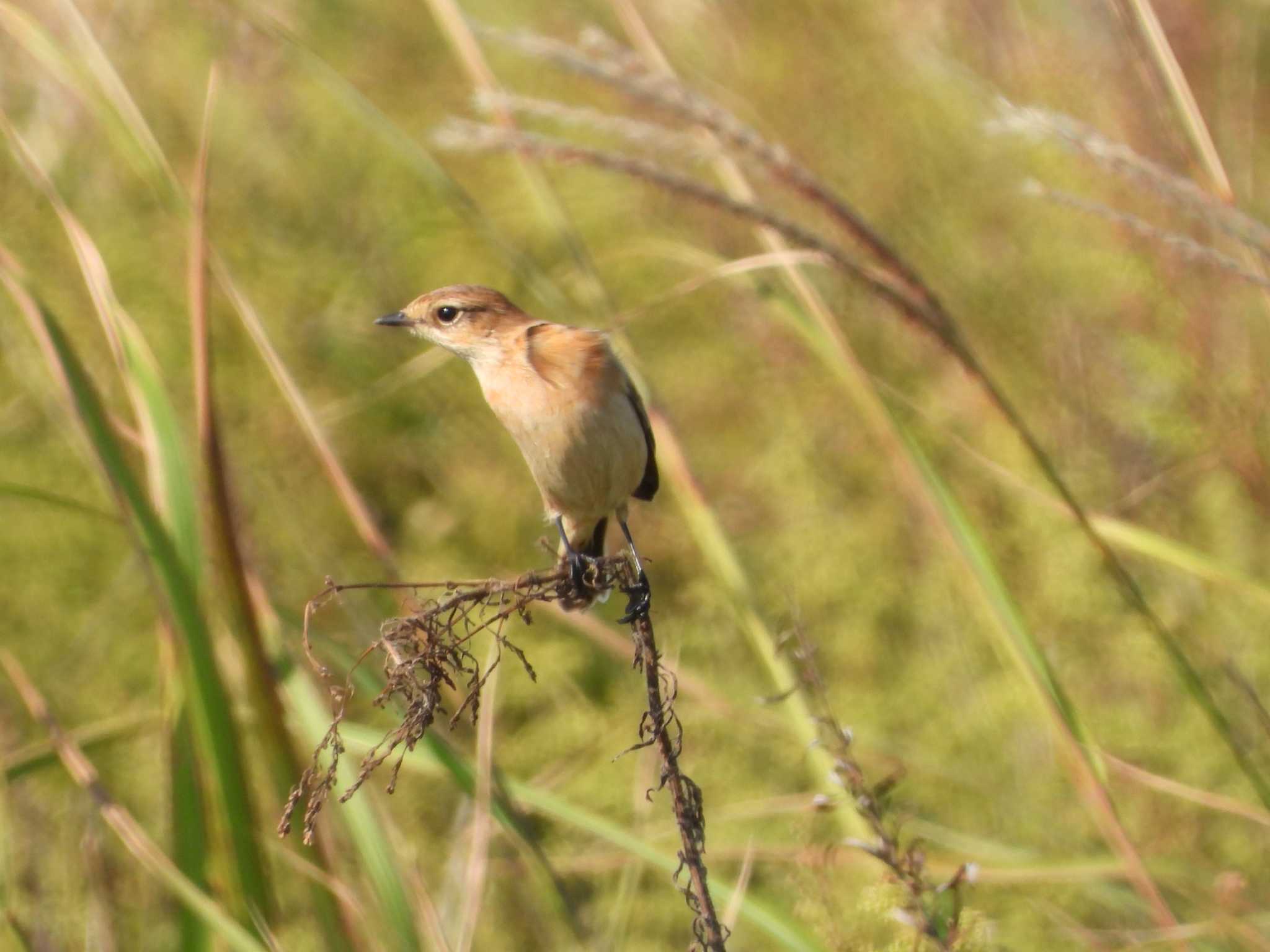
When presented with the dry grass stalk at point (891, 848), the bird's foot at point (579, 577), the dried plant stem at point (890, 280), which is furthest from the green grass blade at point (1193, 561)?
the bird's foot at point (579, 577)

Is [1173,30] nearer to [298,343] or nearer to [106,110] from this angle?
[298,343]

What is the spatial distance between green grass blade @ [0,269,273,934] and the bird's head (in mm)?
1232

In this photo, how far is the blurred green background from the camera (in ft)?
6.53

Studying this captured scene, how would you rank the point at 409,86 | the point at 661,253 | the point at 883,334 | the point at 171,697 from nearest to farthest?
1. the point at 171,697
2. the point at 661,253
3. the point at 883,334
4. the point at 409,86

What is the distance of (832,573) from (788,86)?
2167mm

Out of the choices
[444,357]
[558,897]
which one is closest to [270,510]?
[444,357]

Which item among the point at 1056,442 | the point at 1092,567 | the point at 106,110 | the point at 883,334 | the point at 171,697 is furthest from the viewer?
the point at 883,334

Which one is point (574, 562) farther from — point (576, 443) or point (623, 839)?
point (623, 839)

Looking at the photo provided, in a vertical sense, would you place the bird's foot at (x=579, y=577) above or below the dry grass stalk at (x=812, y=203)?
below

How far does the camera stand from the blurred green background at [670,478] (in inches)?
78.4

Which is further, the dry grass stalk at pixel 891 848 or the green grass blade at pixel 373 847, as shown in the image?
the green grass blade at pixel 373 847

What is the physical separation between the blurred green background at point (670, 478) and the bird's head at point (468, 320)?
11 cm

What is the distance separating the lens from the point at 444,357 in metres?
3.05

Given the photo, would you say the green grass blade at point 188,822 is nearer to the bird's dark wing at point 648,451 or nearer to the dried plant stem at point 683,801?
the dried plant stem at point 683,801
